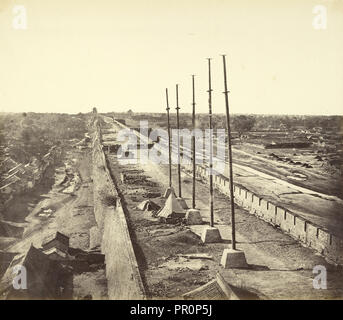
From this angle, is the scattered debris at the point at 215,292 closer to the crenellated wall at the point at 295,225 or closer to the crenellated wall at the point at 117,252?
the crenellated wall at the point at 117,252

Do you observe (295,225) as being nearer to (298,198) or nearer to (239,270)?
(239,270)

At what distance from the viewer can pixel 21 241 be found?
2864 centimetres

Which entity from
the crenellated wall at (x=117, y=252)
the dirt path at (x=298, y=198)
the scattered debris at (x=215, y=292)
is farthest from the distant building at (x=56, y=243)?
the dirt path at (x=298, y=198)

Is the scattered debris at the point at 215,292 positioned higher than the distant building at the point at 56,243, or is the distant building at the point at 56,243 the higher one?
the scattered debris at the point at 215,292

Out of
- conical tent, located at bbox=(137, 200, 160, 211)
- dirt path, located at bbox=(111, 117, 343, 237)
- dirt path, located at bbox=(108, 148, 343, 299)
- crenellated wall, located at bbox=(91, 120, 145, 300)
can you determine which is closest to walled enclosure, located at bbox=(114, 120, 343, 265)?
dirt path, located at bbox=(108, 148, 343, 299)

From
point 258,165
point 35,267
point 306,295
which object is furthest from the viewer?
point 258,165

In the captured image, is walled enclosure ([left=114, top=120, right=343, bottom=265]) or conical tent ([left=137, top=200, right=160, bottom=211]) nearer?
walled enclosure ([left=114, top=120, right=343, bottom=265])

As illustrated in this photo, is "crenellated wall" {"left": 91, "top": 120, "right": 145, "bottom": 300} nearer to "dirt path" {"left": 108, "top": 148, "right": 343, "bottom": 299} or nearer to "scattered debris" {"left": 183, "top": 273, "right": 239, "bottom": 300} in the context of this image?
"dirt path" {"left": 108, "top": 148, "right": 343, "bottom": 299}

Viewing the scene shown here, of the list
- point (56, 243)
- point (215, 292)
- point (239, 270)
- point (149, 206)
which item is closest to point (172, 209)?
point (149, 206)

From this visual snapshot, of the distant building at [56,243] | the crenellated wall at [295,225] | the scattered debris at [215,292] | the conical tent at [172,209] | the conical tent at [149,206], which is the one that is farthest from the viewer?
the conical tent at [149,206]

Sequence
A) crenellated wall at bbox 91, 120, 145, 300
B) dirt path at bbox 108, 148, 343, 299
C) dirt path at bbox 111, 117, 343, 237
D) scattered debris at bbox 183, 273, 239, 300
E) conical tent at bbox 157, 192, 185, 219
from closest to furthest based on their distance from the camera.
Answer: scattered debris at bbox 183, 273, 239, 300 → crenellated wall at bbox 91, 120, 145, 300 → dirt path at bbox 108, 148, 343, 299 → conical tent at bbox 157, 192, 185, 219 → dirt path at bbox 111, 117, 343, 237
